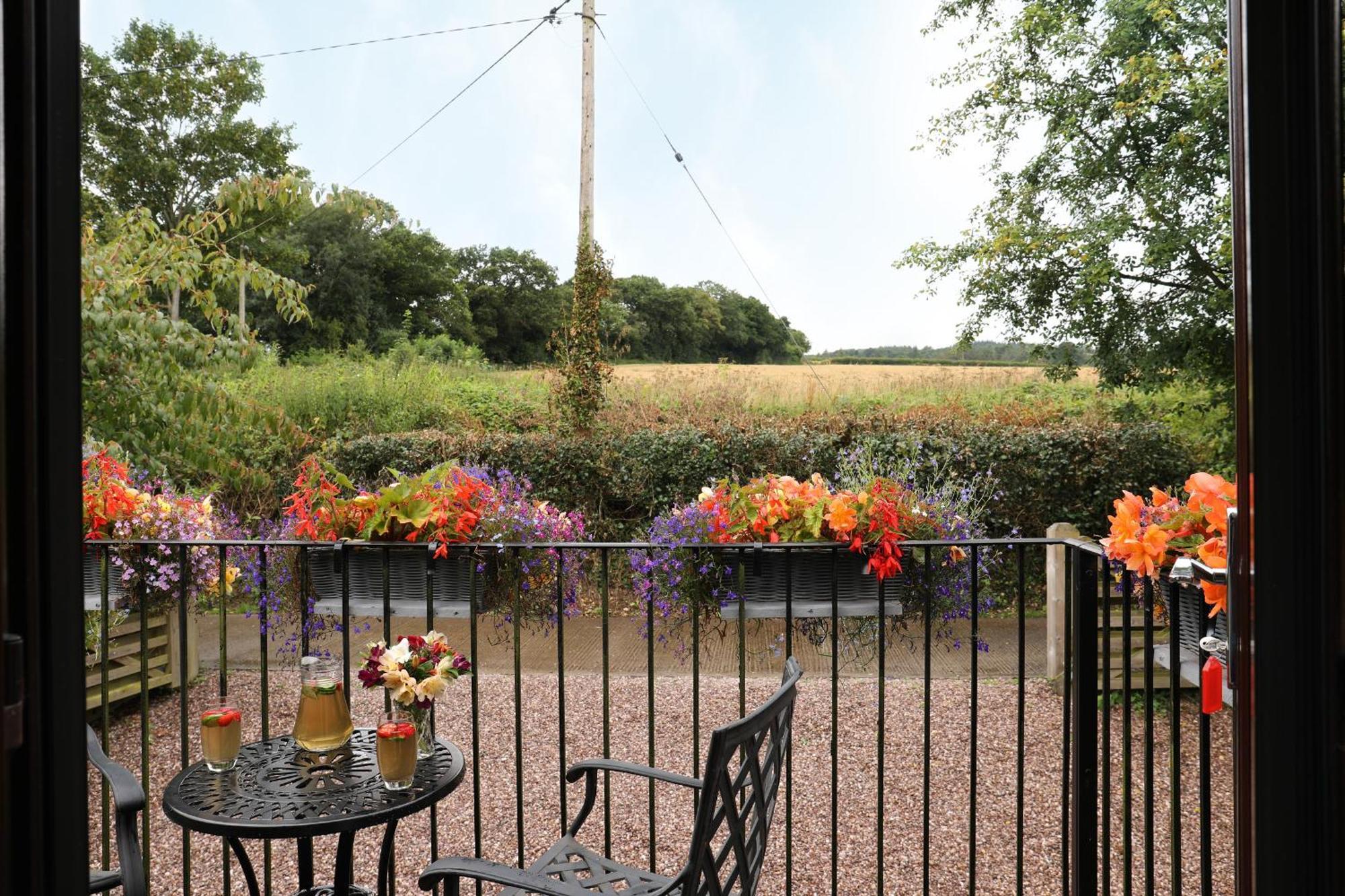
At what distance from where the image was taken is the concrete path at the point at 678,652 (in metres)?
4.60

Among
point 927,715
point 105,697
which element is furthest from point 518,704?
point 105,697

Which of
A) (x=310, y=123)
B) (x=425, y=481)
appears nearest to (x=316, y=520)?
(x=425, y=481)

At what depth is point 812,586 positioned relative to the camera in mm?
2354

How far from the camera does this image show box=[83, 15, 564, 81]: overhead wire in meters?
7.88

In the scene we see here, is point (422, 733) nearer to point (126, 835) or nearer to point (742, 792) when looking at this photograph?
point (126, 835)

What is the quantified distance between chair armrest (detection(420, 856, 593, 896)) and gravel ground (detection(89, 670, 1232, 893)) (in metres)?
1.50

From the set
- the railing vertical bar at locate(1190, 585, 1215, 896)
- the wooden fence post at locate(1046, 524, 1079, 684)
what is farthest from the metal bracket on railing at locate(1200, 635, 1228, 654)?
the wooden fence post at locate(1046, 524, 1079, 684)

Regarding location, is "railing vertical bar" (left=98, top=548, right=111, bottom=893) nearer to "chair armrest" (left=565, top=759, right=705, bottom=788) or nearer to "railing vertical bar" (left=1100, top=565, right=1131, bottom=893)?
"chair armrest" (left=565, top=759, right=705, bottom=788)

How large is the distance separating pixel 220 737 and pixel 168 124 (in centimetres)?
931

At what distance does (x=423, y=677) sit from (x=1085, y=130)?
21.6ft

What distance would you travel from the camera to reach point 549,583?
2.68 meters
